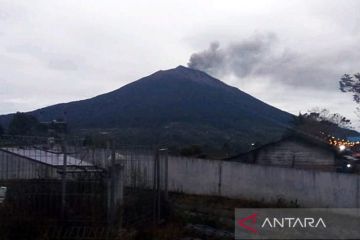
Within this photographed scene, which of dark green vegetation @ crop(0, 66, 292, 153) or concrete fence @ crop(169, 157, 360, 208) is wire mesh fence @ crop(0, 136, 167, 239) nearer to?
concrete fence @ crop(169, 157, 360, 208)

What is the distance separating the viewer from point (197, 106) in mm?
98500

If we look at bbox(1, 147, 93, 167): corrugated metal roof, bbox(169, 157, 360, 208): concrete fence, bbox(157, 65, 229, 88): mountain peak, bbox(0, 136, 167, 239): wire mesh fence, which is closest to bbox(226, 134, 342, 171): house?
bbox(169, 157, 360, 208): concrete fence

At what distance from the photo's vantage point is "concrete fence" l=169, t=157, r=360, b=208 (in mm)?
19859

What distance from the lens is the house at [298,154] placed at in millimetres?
30406

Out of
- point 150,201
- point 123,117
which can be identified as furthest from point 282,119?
point 150,201

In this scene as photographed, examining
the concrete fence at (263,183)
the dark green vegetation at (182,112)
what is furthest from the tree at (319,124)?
the concrete fence at (263,183)

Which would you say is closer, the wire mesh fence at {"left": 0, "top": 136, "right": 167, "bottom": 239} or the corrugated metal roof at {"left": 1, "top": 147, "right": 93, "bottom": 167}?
the wire mesh fence at {"left": 0, "top": 136, "right": 167, "bottom": 239}

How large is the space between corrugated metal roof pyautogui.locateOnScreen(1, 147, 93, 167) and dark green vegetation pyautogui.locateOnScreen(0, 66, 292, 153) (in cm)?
5109

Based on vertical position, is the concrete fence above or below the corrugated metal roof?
below

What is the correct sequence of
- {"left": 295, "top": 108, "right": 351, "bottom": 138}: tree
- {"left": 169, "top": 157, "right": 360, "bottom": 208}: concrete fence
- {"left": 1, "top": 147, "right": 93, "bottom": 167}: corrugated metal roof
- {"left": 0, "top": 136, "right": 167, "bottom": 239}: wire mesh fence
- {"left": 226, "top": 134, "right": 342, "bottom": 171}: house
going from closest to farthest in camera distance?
{"left": 0, "top": 136, "right": 167, "bottom": 239}: wire mesh fence
{"left": 1, "top": 147, "right": 93, "bottom": 167}: corrugated metal roof
{"left": 169, "top": 157, "right": 360, "bottom": 208}: concrete fence
{"left": 226, "top": 134, "right": 342, "bottom": 171}: house
{"left": 295, "top": 108, "right": 351, "bottom": 138}: tree

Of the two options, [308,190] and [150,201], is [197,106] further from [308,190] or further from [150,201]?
[150,201]

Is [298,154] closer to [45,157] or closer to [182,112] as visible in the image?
[45,157]

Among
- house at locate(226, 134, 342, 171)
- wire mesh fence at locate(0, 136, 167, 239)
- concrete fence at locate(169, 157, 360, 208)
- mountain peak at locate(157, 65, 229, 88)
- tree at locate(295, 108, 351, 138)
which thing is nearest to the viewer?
wire mesh fence at locate(0, 136, 167, 239)

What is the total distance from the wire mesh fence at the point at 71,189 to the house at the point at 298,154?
18765 millimetres
